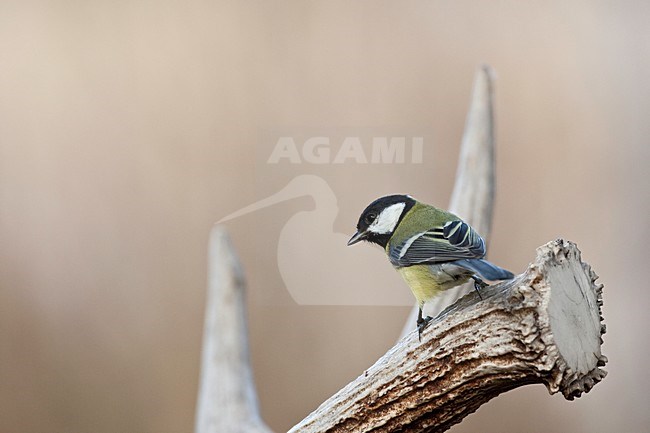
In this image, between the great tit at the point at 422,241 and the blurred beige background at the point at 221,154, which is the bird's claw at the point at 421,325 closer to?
the great tit at the point at 422,241

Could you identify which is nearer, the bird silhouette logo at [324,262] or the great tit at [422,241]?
the great tit at [422,241]

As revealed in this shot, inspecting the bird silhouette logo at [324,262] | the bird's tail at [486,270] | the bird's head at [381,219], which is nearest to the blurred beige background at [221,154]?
the bird silhouette logo at [324,262]

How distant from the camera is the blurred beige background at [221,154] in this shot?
1.98 metres

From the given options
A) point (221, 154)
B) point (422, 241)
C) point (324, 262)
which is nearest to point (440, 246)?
point (422, 241)

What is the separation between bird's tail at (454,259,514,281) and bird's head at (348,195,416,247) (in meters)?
0.12

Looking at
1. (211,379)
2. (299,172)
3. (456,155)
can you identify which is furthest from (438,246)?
(456,155)

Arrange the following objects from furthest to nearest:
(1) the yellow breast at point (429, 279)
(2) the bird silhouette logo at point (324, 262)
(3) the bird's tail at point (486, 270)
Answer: (2) the bird silhouette logo at point (324, 262), (1) the yellow breast at point (429, 279), (3) the bird's tail at point (486, 270)

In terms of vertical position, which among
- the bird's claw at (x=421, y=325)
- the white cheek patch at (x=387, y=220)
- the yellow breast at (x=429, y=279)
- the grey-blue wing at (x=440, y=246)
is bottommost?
the bird's claw at (x=421, y=325)

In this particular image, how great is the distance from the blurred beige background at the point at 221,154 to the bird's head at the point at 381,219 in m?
1.02

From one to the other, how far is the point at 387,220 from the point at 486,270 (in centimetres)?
17

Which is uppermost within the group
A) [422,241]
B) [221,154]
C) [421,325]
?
Result: [221,154]

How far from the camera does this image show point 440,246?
842mm

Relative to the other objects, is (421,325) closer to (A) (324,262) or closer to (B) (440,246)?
(B) (440,246)

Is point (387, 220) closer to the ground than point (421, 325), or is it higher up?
higher up
